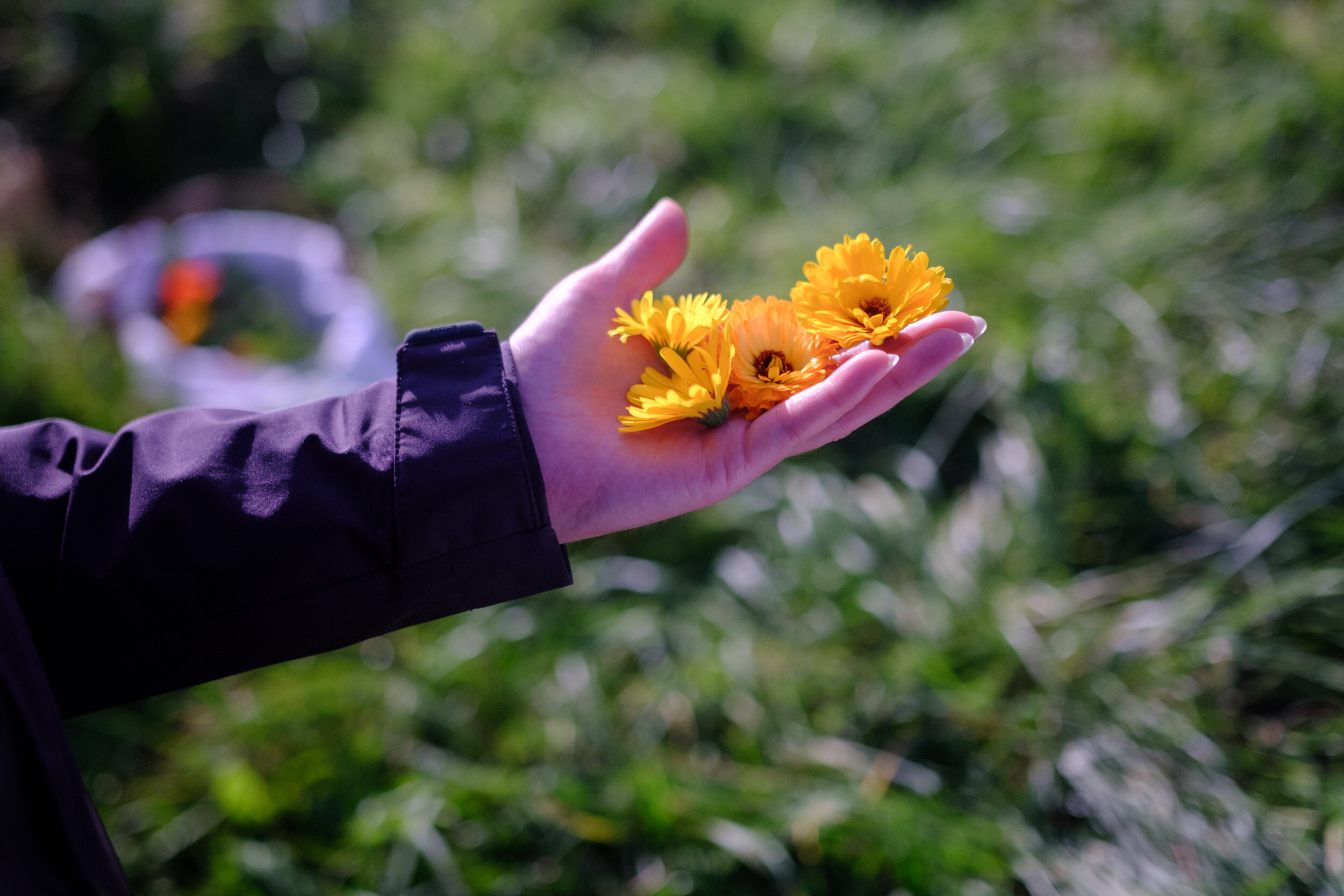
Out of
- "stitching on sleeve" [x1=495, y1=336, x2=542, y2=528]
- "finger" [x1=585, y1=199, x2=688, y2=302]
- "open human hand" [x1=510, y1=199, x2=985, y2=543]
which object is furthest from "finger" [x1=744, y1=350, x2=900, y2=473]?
"finger" [x1=585, y1=199, x2=688, y2=302]

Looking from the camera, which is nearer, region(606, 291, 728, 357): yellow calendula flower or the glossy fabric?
the glossy fabric

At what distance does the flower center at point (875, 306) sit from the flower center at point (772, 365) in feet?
0.53

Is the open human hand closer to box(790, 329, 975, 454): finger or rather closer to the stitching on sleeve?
box(790, 329, 975, 454): finger

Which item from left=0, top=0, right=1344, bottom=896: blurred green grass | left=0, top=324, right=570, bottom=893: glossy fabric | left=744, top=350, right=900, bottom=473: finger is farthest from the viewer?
left=0, top=0, right=1344, bottom=896: blurred green grass

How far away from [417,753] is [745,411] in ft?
4.82

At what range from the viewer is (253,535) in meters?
1.19

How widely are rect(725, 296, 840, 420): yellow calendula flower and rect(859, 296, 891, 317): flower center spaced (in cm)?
8

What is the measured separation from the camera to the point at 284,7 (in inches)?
189

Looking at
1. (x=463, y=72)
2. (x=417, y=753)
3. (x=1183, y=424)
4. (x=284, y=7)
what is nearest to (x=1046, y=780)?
(x=1183, y=424)

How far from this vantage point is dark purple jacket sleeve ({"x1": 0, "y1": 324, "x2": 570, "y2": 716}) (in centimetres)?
115

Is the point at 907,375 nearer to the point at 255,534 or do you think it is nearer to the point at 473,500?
the point at 473,500

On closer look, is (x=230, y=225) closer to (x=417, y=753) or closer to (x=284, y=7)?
(x=284, y=7)

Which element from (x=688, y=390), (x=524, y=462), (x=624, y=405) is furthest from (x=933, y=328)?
(x=524, y=462)

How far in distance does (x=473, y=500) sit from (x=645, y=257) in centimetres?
71
